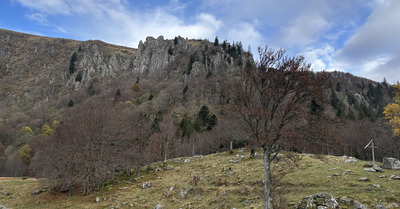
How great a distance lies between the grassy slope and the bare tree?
1940 mm

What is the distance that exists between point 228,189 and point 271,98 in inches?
505

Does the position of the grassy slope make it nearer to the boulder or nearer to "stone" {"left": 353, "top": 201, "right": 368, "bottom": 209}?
"stone" {"left": 353, "top": 201, "right": 368, "bottom": 209}

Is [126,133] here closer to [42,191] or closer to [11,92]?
[42,191]

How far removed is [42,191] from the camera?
3256cm

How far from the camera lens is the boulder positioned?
13742 mm

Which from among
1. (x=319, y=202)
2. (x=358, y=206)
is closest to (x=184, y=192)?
(x=319, y=202)

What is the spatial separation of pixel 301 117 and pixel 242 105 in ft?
11.9

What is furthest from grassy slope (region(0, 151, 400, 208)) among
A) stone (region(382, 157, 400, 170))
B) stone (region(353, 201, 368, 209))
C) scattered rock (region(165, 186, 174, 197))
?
stone (region(382, 157, 400, 170))

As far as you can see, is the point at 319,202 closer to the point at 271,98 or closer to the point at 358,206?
the point at 358,206

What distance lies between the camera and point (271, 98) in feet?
45.7

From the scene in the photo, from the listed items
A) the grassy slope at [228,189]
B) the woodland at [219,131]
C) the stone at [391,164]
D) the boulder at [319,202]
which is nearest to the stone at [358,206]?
the boulder at [319,202]

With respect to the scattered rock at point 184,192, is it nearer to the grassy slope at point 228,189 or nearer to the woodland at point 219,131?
the grassy slope at point 228,189

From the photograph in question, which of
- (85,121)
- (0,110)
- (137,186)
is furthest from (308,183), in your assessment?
(0,110)

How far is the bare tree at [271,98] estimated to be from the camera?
12.7 metres
